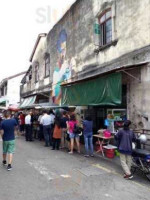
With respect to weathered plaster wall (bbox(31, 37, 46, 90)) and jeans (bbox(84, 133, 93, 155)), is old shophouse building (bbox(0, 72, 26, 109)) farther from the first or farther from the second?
jeans (bbox(84, 133, 93, 155))

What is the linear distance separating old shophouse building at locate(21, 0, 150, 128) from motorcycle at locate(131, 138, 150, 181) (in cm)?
245

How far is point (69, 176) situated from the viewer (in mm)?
7484

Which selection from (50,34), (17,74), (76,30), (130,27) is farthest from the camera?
(17,74)

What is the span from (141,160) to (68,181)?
2.14 m

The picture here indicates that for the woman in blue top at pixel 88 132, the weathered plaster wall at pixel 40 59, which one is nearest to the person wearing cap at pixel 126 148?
the woman in blue top at pixel 88 132

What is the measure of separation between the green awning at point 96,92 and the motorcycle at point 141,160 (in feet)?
8.85

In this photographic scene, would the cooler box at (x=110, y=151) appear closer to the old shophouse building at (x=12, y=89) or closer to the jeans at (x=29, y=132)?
the jeans at (x=29, y=132)

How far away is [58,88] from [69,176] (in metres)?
11.9

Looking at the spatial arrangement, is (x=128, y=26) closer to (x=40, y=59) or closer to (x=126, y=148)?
(x=126, y=148)

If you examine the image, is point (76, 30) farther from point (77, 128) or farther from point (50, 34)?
point (77, 128)

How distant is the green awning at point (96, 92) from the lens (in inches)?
405

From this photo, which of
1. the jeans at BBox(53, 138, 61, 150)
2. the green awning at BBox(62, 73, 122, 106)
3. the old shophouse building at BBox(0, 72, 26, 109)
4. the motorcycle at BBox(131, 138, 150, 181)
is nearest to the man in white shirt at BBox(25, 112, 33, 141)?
the green awning at BBox(62, 73, 122, 106)

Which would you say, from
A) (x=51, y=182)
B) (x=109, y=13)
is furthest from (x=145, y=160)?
(x=109, y=13)

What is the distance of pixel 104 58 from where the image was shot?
13008mm
